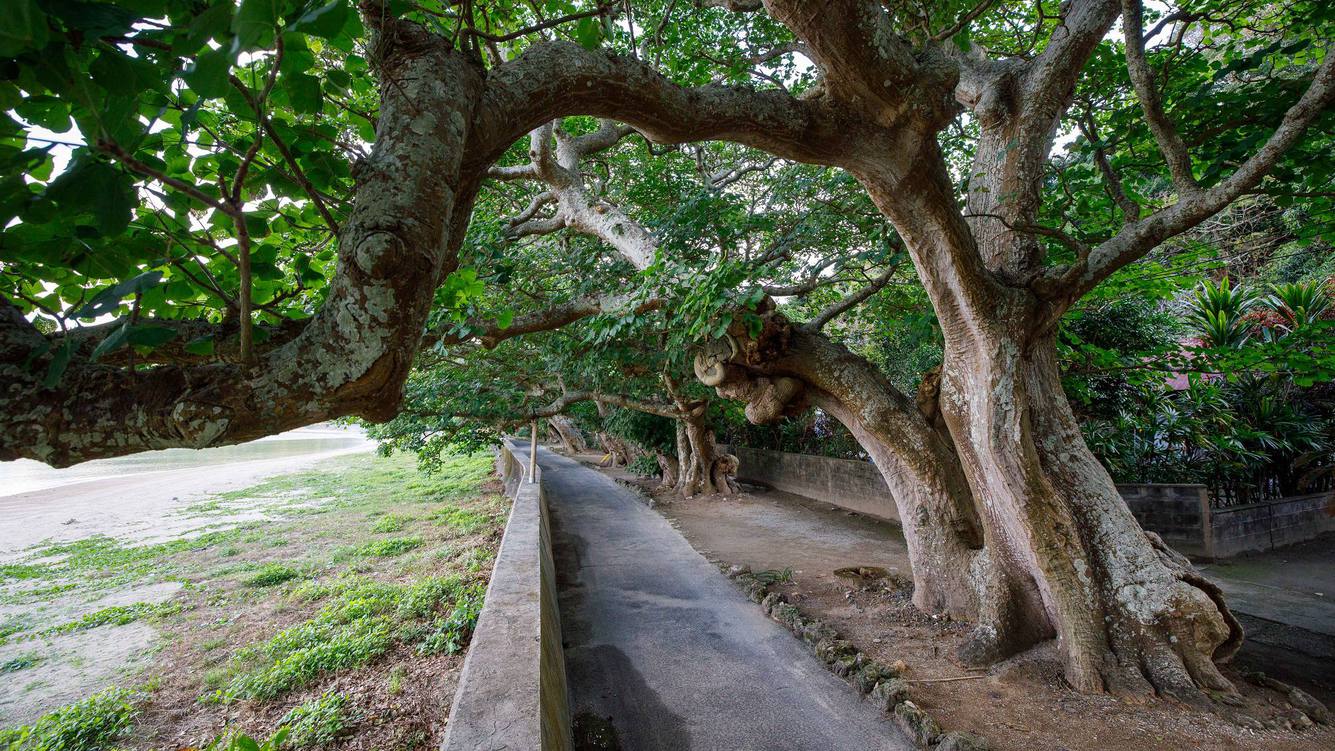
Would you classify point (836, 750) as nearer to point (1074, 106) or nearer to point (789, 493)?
point (1074, 106)

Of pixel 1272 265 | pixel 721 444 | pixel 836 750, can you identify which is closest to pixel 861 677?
pixel 836 750

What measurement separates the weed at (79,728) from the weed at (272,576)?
3494 mm

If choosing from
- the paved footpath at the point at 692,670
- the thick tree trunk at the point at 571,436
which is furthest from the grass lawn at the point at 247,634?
the thick tree trunk at the point at 571,436

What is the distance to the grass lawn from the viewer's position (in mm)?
4230

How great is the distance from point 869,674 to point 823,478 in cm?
761

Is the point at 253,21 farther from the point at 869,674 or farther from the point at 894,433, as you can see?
the point at 894,433

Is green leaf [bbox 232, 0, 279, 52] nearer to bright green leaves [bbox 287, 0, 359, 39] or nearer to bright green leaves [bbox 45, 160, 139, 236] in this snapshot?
bright green leaves [bbox 287, 0, 359, 39]

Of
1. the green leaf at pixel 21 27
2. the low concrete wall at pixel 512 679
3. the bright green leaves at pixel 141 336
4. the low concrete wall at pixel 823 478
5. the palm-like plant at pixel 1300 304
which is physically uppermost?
the palm-like plant at pixel 1300 304

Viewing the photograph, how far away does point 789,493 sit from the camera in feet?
40.7

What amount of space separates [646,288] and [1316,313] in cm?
902

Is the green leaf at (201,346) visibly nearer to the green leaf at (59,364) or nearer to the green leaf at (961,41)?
the green leaf at (59,364)

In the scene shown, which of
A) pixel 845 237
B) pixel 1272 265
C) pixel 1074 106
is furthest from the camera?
pixel 1272 265

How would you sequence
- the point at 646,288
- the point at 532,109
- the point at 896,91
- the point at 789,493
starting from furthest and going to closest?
the point at 789,493, the point at 646,288, the point at 896,91, the point at 532,109

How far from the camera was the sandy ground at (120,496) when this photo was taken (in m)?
13.5
